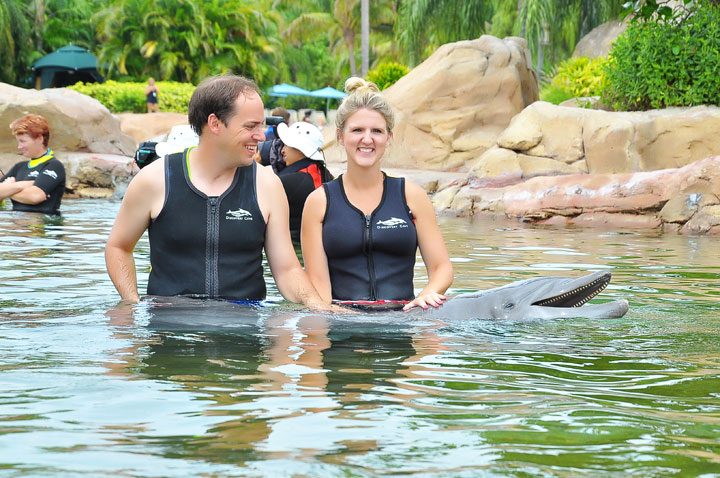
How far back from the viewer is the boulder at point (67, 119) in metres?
19.0

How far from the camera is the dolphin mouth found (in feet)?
17.3

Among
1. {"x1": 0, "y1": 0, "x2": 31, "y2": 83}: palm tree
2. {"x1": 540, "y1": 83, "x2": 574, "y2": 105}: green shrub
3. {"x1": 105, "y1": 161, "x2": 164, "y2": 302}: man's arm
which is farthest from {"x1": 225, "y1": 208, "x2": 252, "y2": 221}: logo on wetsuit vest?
{"x1": 0, "y1": 0, "x2": 31, "y2": 83}: palm tree

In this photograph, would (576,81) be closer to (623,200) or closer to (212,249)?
(623,200)

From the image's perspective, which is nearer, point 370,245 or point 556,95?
point 370,245

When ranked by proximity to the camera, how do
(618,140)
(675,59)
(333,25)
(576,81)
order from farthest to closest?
(333,25), (576,81), (675,59), (618,140)

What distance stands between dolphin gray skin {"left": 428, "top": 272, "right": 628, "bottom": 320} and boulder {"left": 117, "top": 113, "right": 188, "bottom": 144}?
23.5 metres

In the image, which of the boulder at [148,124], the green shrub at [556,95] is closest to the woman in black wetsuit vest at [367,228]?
the green shrub at [556,95]

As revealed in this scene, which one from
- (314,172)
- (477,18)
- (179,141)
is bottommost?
(314,172)

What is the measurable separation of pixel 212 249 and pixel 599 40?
2454cm

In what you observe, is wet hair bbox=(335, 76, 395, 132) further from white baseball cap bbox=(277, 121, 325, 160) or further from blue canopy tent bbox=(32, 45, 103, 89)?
blue canopy tent bbox=(32, 45, 103, 89)

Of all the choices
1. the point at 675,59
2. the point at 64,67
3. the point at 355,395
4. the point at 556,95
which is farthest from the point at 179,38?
the point at 355,395

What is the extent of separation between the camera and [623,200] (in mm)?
12680

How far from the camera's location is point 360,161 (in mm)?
5625

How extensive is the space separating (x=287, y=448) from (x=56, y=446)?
685 millimetres
